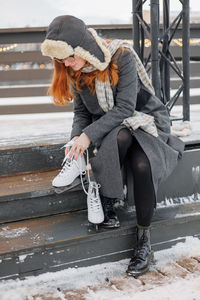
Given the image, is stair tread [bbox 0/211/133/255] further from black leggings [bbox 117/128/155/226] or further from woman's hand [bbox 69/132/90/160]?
woman's hand [bbox 69/132/90/160]

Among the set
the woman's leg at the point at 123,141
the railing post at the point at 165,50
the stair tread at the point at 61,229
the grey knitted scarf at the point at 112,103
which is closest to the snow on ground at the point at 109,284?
the stair tread at the point at 61,229

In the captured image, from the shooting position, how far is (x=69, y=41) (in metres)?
1.41

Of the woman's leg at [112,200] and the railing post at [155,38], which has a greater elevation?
the railing post at [155,38]

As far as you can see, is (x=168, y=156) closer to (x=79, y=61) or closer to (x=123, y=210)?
(x=123, y=210)

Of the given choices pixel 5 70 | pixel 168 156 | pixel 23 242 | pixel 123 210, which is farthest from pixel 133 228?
pixel 5 70

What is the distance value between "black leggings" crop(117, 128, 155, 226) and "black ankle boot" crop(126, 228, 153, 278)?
6cm

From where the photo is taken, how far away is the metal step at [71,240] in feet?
5.08

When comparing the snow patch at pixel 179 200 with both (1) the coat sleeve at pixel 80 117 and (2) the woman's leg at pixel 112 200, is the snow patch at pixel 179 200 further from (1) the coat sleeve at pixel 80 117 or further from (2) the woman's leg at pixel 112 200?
(1) the coat sleeve at pixel 80 117

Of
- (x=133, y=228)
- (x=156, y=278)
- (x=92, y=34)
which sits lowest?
(x=156, y=278)

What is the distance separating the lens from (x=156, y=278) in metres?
1.55

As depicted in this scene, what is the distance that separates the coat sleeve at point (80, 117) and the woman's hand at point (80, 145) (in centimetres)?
15

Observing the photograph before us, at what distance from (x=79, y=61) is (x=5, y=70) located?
3.84 metres

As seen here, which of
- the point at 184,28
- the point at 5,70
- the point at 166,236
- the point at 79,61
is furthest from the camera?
the point at 5,70

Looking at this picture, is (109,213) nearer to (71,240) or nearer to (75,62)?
(71,240)
